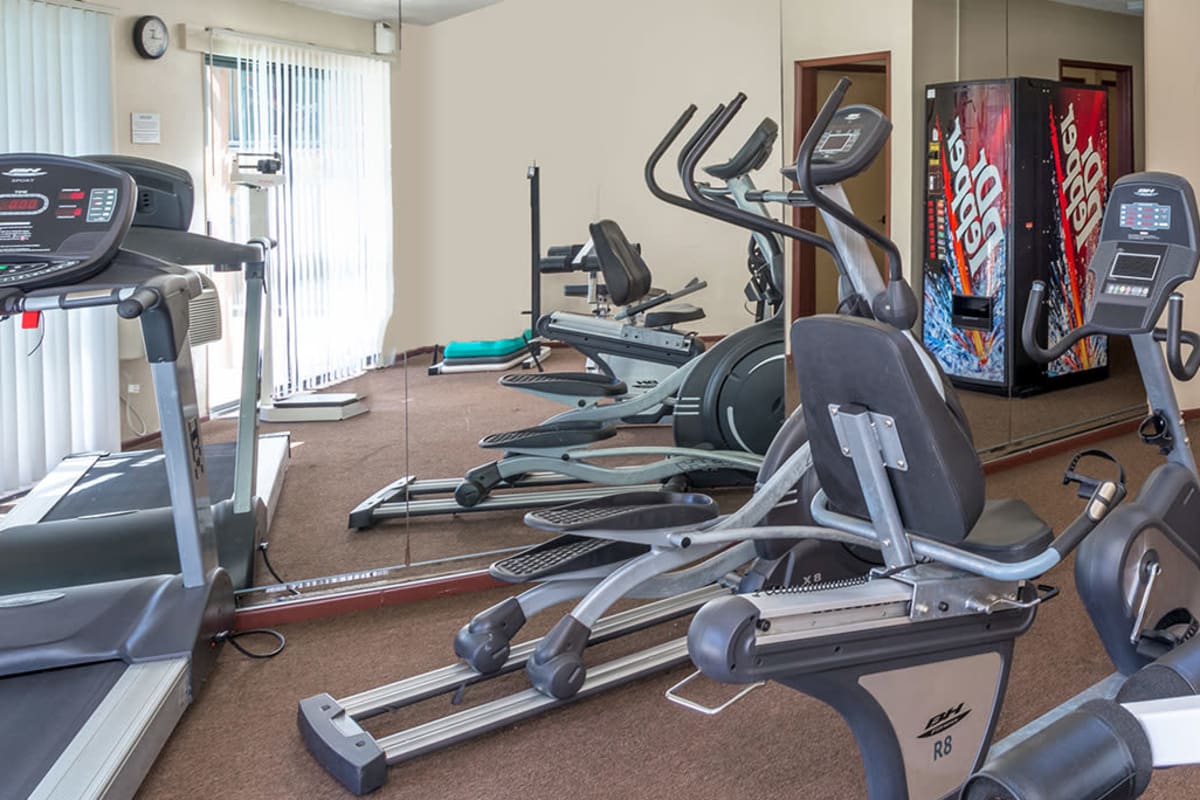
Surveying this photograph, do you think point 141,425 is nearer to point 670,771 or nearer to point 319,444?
point 319,444

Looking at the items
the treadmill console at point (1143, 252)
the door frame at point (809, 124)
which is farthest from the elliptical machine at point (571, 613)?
the door frame at point (809, 124)

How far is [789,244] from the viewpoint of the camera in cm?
471

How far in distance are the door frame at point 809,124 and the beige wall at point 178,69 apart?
74.1 inches

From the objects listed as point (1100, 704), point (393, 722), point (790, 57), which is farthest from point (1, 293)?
point (790, 57)

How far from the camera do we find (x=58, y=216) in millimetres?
2549

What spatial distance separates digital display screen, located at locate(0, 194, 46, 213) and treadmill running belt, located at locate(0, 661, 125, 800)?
1.08 m

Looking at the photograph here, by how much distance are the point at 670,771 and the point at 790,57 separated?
310 cm

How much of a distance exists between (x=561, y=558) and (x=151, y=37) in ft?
6.50

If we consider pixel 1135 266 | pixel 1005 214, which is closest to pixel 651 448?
pixel 1135 266

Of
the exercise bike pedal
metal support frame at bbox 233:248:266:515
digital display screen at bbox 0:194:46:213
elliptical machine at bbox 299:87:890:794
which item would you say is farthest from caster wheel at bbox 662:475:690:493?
digital display screen at bbox 0:194:46:213

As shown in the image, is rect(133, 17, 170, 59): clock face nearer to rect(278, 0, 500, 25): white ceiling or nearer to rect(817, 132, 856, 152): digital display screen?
rect(278, 0, 500, 25): white ceiling

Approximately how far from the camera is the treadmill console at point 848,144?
2.18 m

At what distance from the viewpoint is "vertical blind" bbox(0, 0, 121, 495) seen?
10.1 feet

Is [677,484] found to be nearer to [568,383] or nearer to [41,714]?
[568,383]
